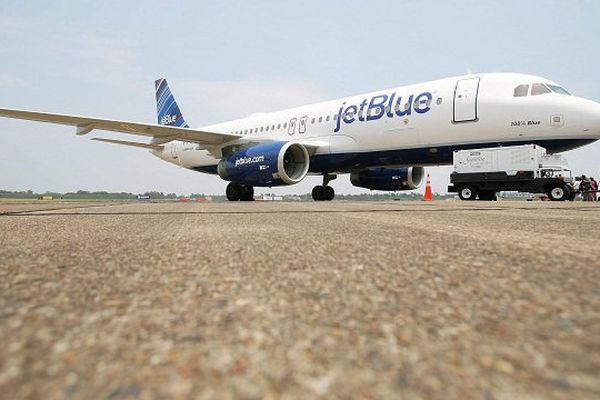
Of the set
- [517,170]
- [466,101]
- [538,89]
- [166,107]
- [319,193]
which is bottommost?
[319,193]

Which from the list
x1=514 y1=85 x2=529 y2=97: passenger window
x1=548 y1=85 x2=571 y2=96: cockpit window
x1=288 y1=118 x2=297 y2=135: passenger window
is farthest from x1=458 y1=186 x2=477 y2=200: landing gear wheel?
x1=288 y1=118 x2=297 y2=135: passenger window

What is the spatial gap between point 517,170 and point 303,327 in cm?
969

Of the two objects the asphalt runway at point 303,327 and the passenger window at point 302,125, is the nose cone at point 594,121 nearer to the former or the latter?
the passenger window at point 302,125

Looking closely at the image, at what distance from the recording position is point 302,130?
1302 centimetres

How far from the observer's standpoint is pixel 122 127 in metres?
10.0

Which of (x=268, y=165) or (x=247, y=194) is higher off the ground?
(x=268, y=165)

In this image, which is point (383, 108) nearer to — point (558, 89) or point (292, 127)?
point (292, 127)

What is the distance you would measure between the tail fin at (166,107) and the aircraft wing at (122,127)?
25.5ft

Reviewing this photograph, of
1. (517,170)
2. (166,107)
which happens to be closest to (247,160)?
(517,170)

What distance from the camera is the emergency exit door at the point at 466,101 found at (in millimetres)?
9336

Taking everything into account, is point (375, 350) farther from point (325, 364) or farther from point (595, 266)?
point (595, 266)

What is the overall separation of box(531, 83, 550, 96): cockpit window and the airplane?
0.06 ft

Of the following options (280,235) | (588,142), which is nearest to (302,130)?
(588,142)

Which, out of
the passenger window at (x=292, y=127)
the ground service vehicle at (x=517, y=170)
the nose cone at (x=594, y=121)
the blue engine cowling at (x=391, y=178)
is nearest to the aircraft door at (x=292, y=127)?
the passenger window at (x=292, y=127)
